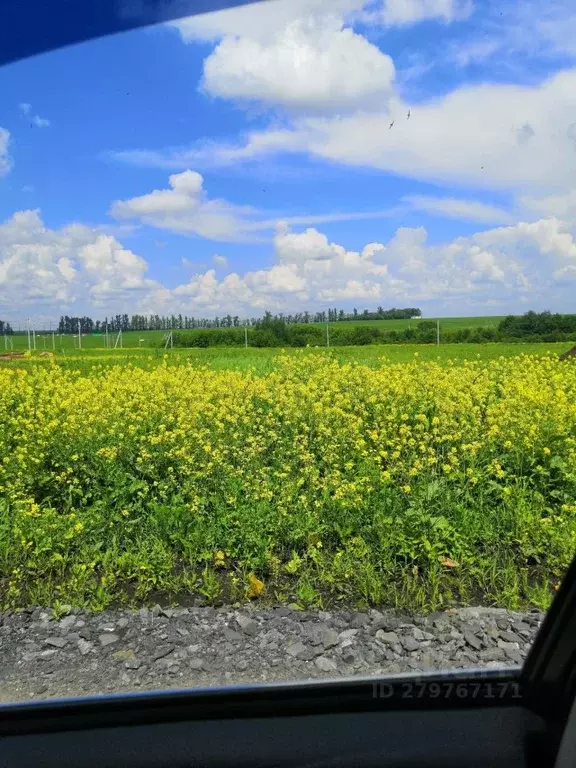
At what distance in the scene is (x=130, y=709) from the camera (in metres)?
1.42

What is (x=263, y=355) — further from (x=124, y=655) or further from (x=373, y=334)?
(x=124, y=655)

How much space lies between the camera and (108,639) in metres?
2.62

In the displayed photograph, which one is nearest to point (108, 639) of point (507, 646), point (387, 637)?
point (387, 637)

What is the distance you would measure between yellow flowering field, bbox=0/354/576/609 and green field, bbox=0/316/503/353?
392 mm

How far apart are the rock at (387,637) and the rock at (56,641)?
1.16 meters

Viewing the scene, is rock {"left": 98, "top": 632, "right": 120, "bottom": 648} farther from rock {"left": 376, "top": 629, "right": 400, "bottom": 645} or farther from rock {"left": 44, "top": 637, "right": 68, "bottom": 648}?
rock {"left": 376, "top": 629, "right": 400, "bottom": 645}

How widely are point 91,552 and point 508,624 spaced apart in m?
1.78

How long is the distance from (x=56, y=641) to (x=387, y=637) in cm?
123

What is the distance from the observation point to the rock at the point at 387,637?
96.7 inches

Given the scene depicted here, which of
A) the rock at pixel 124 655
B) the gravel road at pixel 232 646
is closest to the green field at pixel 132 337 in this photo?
the gravel road at pixel 232 646

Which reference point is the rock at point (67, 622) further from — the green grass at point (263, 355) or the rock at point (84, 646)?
the green grass at point (263, 355)

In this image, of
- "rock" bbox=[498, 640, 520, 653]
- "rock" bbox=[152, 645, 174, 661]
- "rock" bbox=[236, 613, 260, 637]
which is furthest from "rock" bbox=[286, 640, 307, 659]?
"rock" bbox=[498, 640, 520, 653]

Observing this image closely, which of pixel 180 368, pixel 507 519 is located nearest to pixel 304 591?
pixel 507 519

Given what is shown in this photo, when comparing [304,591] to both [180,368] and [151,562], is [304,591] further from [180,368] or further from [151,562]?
[180,368]
